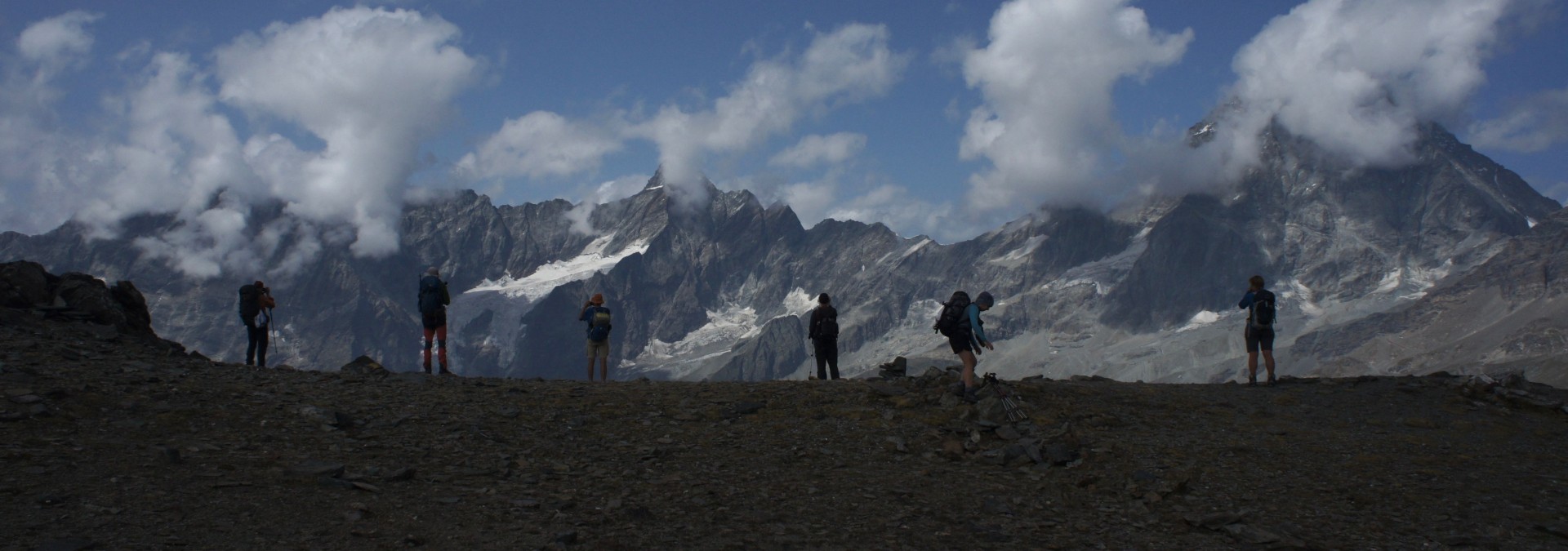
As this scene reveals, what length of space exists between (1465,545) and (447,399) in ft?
47.9

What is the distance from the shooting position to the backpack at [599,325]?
1049 inches

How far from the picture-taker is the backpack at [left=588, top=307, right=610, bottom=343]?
26656 millimetres

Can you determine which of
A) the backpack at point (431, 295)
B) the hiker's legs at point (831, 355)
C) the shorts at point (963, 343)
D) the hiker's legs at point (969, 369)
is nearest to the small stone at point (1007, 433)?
the hiker's legs at point (969, 369)

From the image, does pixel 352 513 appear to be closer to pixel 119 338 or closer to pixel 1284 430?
pixel 119 338

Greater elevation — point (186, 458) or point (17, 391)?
point (17, 391)

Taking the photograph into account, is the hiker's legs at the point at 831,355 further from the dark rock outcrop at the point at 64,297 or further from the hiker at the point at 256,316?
the dark rock outcrop at the point at 64,297

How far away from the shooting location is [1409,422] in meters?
19.2

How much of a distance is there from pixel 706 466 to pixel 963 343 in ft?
21.4

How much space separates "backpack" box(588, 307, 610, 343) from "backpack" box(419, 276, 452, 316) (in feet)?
13.0

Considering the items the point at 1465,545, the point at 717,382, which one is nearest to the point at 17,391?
the point at 717,382

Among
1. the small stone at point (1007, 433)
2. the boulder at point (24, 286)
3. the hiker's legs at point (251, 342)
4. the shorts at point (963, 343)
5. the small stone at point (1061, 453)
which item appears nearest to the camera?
the small stone at point (1061, 453)

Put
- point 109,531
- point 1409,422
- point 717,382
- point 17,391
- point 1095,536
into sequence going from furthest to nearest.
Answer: point 717,382
point 1409,422
point 17,391
point 1095,536
point 109,531

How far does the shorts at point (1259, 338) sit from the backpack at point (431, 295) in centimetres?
1879

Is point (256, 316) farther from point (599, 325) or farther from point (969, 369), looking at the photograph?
point (969, 369)
